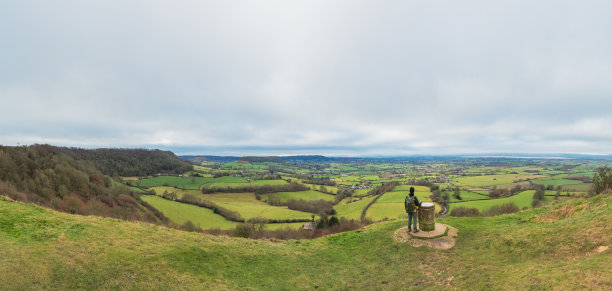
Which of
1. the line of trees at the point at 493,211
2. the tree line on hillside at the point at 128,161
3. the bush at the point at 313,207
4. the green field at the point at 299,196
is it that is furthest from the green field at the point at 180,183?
the line of trees at the point at 493,211

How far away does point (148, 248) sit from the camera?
1314 cm

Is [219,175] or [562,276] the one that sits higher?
[562,276]

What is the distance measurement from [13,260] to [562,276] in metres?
21.5

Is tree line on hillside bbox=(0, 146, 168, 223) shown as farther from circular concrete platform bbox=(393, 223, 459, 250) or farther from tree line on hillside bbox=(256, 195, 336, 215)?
circular concrete platform bbox=(393, 223, 459, 250)

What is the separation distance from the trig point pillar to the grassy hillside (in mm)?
1891

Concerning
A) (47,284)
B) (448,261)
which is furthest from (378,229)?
(47,284)

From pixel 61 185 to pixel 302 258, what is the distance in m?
74.5

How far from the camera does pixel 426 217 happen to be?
54.3 ft

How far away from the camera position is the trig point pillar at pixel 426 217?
16.5m

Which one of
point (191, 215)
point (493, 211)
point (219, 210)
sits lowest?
point (191, 215)

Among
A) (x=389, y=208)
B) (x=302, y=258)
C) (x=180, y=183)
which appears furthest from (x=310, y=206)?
(x=180, y=183)

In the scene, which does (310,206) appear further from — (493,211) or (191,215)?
(493,211)

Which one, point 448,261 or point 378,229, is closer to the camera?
point 448,261

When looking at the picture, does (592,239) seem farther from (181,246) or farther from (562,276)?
(181,246)
